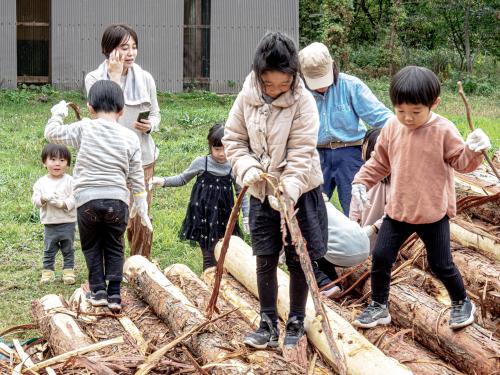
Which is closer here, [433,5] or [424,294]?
[424,294]

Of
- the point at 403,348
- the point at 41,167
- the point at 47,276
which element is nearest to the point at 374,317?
the point at 403,348

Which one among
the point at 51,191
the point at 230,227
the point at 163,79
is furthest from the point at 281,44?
the point at 163,79

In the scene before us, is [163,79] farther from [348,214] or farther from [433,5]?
[348,214]

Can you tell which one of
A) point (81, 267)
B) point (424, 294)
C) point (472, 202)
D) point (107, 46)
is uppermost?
point (107, 46)

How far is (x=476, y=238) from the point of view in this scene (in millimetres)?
6629

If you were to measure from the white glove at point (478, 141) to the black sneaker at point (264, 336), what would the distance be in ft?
4.98

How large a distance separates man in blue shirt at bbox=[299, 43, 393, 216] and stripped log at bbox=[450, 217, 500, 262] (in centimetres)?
104

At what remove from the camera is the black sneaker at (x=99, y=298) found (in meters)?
6.19

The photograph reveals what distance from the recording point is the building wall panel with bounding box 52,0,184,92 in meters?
20.1

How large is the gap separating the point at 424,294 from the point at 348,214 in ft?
5.91

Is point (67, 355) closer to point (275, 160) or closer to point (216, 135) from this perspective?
point (275, 160)

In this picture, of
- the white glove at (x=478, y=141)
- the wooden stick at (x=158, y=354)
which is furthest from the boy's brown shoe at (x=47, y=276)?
the white glove at (x=478, y=141)

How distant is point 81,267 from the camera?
841cm

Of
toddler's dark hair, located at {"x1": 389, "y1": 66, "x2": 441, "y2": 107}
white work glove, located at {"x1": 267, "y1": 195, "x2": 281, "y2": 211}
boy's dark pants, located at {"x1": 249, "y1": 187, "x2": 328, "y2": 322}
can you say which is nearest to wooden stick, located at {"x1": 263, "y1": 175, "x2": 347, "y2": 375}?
white work glove, located at {"x1": 267, "y1": 195, "x2": 281, "y2": 211}
